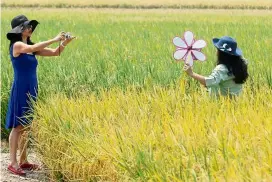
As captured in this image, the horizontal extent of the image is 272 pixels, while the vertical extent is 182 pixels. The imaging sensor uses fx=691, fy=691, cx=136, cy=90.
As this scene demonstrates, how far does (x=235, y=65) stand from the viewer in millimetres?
5625

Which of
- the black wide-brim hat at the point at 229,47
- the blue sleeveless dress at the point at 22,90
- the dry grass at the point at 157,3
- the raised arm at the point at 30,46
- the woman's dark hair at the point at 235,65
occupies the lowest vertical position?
the dry grass at the point at 157,3

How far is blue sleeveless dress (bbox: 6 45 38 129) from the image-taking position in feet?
19.7

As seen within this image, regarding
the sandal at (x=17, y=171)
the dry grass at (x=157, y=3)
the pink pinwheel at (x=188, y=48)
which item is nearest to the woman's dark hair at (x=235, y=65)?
the pink pinwheel at (x=188, y=48)

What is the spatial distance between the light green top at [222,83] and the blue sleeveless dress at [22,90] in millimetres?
1556

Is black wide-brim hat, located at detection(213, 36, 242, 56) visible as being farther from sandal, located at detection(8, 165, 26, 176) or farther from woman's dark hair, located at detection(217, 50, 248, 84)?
sandal, located at detection(8, 165, 26, 176)

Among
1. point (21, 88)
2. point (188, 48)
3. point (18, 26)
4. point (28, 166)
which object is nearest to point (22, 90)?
point (21, 88)

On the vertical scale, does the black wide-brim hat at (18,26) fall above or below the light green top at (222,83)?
above

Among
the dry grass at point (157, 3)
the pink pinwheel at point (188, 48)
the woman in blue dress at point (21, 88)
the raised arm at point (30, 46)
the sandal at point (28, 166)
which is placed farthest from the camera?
the dry grass at point (157, 3)

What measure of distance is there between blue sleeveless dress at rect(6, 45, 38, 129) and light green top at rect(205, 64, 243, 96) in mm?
1556

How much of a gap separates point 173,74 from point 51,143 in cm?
198

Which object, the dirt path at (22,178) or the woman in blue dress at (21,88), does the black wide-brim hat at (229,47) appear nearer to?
the woman in blue dress at (21,88)

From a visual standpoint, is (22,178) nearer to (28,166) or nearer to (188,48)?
(28,166)

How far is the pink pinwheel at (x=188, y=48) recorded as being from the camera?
558 cm

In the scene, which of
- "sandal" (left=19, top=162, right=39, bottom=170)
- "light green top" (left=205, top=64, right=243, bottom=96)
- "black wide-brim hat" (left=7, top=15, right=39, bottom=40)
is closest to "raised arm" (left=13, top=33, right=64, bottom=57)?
"black wide-brim hat" (left=7, top=15, right=39, bottom=40)
